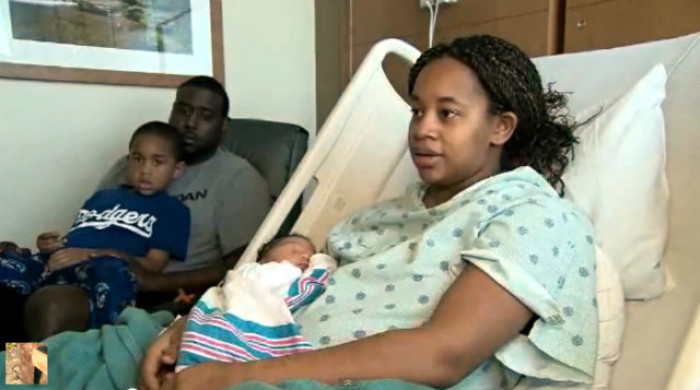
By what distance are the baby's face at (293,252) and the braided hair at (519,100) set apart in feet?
1.17

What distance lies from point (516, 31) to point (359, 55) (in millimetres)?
783

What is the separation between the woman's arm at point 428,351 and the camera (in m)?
0.89

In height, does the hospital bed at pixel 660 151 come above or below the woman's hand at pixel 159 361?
above

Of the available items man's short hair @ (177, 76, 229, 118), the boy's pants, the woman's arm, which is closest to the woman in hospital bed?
the woman's arm

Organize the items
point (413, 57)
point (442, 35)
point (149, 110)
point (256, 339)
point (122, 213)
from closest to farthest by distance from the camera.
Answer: point (256, 339) → point (413, 57) → point (122, 213) → point (442, 35) → point (149, 110)

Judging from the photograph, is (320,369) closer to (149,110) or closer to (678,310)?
(678,310)

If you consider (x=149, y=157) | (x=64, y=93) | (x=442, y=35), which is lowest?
(x=149, y=157)

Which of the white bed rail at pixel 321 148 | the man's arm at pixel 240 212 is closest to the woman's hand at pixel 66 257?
the man's arm at pixel 240 212

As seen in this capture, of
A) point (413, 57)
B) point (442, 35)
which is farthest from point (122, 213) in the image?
point (442, 35)

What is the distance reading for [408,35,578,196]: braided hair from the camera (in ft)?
3.55

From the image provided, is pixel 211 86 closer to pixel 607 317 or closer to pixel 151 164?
pixel 151 164

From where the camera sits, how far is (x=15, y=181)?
7.91ft

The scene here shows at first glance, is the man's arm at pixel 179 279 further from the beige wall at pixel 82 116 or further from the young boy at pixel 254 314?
the beige wall at pixel 82 116

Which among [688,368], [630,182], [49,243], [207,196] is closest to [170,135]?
[207,196]
